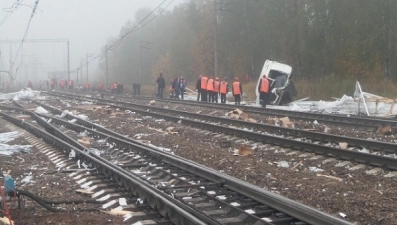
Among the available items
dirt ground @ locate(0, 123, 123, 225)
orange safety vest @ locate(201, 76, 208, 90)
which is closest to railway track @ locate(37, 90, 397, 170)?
dirt ground @ locate(0, 123, 123, 225)

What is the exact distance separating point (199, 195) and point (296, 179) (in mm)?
A: 2024

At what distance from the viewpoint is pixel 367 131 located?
15516 millimetres

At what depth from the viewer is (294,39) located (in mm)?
44719

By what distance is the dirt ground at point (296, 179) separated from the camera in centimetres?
696

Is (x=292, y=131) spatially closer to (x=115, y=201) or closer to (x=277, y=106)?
(x=115, y=201)

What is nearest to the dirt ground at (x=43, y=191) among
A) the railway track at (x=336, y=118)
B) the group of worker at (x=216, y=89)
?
the railway track at (x=336, y=118)

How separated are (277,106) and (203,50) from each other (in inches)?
1324

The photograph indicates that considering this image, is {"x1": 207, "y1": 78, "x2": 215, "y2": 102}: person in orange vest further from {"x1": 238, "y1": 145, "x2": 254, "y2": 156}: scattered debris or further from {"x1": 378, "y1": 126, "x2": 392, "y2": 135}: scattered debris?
{"x1": 238, "y1": 145, "x2": 254, "y2": 156}: scattered debris

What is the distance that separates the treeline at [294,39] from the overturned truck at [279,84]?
835 cm

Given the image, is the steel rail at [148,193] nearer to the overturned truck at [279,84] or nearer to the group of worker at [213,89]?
the overturned truck at [279,84]

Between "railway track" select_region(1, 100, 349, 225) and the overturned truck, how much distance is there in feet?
58.3

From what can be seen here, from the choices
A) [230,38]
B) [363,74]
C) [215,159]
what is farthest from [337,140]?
[230,38]

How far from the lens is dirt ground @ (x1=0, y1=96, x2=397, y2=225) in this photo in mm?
6957

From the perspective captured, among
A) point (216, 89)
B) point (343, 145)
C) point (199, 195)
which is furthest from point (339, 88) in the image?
point (199, 195)
